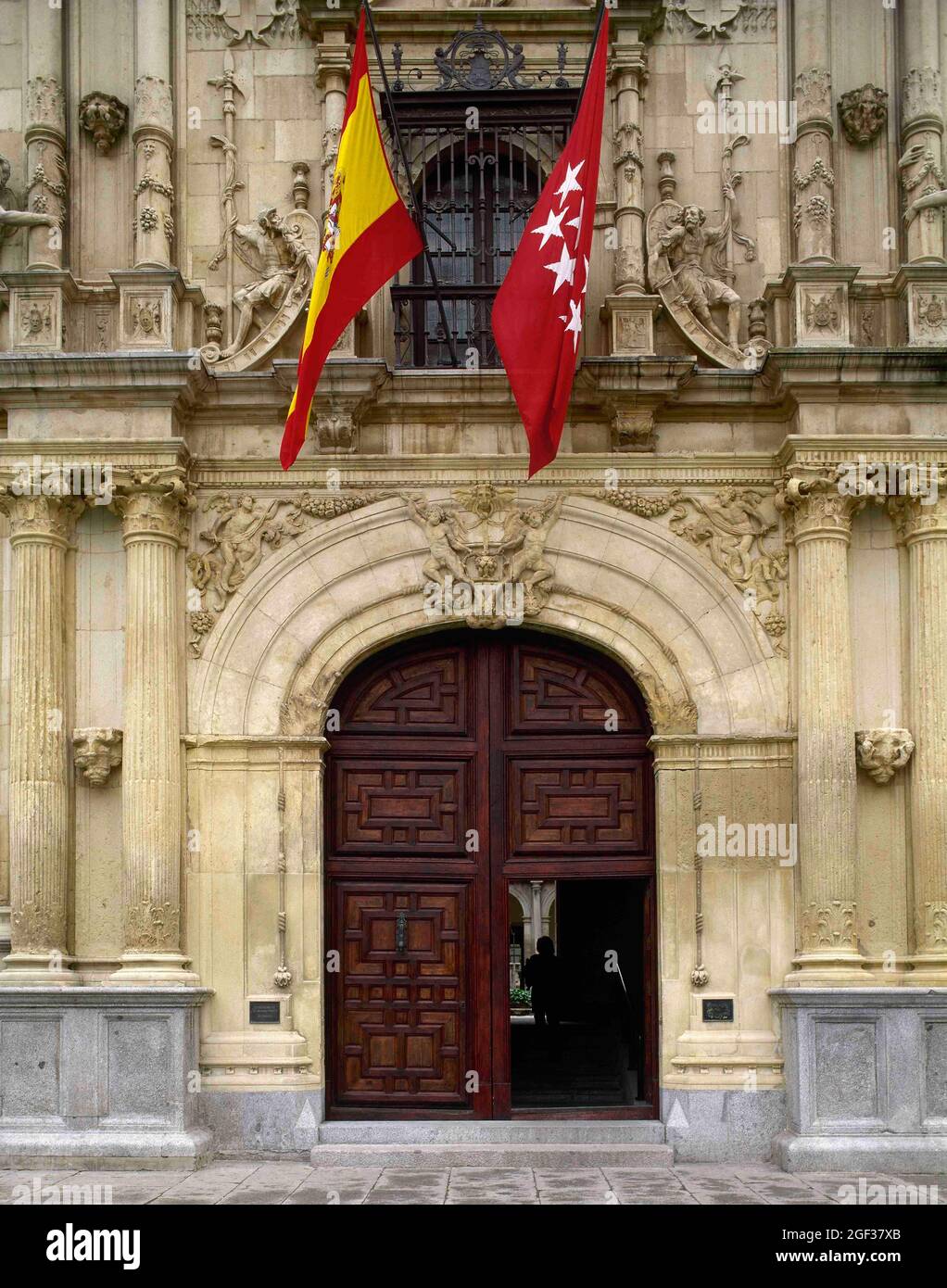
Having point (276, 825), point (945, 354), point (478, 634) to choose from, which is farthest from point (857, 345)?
point (276, 825)

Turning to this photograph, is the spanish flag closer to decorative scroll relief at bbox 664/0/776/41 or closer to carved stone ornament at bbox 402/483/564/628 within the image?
carved stone ornament at bbox 402/483/564/628

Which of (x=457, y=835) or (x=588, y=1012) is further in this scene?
(x=588, y=1012)

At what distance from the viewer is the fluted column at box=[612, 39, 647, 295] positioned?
1466 cm

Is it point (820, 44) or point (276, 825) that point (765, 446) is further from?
point (276, 825)

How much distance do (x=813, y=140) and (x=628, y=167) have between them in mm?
1603

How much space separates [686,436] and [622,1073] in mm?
6218

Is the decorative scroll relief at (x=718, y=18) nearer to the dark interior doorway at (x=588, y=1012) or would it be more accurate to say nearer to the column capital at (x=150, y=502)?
the column capital at (x=150, y=502)

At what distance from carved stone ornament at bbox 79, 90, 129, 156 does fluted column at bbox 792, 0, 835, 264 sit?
19.5 ft

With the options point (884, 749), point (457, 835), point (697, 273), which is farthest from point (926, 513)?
point (457, 835)

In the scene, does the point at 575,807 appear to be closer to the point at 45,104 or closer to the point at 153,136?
the point at 153,136

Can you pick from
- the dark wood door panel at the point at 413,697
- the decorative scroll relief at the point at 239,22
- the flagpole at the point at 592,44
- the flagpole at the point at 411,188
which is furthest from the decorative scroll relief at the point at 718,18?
the dark wood door panel at the point at 413,697

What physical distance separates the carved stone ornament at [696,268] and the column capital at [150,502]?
451 centimetres

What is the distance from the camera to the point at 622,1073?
1641 centimetres

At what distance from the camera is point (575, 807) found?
14.6 m
